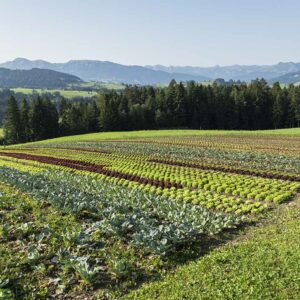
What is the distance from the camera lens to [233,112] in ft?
365

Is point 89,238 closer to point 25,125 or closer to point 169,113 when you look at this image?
point 169,113

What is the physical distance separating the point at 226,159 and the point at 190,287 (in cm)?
3130

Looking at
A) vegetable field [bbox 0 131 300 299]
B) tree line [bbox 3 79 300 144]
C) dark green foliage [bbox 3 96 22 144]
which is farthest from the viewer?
tree line [bbox 3 79 300 144]

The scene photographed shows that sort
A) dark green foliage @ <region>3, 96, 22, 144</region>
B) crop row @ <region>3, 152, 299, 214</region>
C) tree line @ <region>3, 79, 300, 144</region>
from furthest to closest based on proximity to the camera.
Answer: tree line @ <region>3, 79, 300, 144</region>, dark green foliage @ <region>3, 96, 22, 144</region>, crop row @ <region>3, 152, 299, 214</region>

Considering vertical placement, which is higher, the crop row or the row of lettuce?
the row of lettuce

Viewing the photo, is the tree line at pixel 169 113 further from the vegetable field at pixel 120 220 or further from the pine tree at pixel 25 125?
the vegetable field at pixel 120 220

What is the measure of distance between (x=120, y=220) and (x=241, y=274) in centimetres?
685

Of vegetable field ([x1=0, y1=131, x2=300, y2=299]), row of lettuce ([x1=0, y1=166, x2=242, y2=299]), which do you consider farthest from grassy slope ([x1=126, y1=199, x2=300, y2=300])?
row of lettuce ([x1=0, y1=166, x2=242, y2=299])

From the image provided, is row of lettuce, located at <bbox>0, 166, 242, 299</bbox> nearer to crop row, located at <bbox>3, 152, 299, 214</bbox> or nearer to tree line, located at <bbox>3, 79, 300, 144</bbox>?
crop row, located at <bbox>3, 152, 299, 214</bbox>

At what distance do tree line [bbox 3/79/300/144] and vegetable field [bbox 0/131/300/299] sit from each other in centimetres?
7554

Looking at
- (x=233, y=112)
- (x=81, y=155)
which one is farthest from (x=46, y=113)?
(x=81, y=155)

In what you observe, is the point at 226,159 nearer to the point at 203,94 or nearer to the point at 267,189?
the point at 267,189

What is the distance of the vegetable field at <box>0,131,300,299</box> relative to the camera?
12359 millimetres

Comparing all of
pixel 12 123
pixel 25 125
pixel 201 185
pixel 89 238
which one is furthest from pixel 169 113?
pixel 89 238
